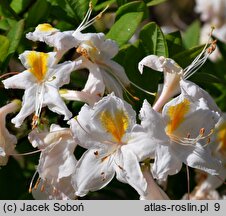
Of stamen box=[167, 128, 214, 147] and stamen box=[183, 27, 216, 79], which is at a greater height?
stamen box=[183, 27, 216, 79]

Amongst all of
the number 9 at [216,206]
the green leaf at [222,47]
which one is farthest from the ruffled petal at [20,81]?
the green leaf at [222,47]

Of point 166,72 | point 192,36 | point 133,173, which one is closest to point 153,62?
point 166,72

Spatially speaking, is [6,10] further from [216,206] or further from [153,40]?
[216,206]

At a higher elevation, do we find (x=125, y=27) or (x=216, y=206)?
(x=125, y=27)

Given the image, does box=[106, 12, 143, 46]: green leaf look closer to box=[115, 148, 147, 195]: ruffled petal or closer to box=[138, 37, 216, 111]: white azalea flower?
box=[138, 37, 216, 111]: white azalea flower

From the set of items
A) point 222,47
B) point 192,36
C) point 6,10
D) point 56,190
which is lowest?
point 192,36

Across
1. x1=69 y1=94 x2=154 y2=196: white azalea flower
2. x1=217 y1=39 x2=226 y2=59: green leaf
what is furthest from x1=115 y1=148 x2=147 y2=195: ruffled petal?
x1=217 y1=39 x2=226 y2=59: green leaf

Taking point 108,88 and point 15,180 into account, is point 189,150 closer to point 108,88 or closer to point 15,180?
point 108,88
